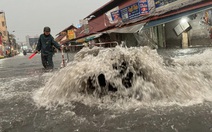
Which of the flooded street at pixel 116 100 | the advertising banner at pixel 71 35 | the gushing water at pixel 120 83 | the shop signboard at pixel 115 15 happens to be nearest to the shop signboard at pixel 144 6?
the shop signboard at pixel 115 15

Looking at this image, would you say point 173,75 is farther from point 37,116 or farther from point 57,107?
point 37,116

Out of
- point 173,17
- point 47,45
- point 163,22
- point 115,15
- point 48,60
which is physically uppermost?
point 115,15

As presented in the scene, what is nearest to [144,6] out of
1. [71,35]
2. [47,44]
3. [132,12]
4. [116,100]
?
[132,12]

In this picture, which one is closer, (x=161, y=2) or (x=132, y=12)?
(x=161, y=2)

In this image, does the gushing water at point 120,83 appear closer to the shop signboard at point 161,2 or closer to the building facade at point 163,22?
the building facade at point 163,22

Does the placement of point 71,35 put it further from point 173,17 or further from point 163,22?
point 173,17

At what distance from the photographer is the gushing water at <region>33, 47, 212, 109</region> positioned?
3689 millimetres

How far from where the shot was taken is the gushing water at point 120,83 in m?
3.69

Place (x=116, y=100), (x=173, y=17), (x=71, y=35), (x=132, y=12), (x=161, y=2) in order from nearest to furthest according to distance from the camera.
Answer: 1. (x=116, y=100)
2. (x=173, y=17)
3. (x=161, y=2)
4. (x=132, y=12)
5. (x=71, y=35)

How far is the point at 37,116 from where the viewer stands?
10.2 ft

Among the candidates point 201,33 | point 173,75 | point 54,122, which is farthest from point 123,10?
point 54,122

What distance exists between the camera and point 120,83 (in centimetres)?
390

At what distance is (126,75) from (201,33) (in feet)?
51.1

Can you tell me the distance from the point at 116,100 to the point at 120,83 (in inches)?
14.6
